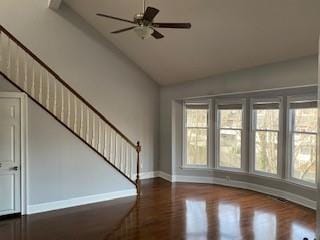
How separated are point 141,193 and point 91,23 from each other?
4.25 metres

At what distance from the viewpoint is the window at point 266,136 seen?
21.3ft

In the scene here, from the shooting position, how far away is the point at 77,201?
18.5 feet

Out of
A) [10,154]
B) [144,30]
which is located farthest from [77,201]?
[144,30]

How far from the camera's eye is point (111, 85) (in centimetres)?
753

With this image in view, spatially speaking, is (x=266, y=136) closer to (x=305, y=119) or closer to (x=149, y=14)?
(x=305, y=119)

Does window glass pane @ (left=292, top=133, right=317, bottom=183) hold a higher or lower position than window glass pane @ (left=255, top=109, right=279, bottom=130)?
lower

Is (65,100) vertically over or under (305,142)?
over

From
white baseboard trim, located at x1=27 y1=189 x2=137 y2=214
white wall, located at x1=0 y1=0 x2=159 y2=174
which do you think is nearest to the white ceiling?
white wall, located at x1=0 y1=0 x2=159 y2=174

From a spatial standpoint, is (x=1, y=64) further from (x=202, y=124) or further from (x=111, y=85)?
(x=202, y=124)

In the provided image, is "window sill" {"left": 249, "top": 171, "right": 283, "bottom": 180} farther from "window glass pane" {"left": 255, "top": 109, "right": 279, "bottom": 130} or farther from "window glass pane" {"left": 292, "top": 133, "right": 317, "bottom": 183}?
"window glass pane" {"left": 255, "top": 109, "right": 279, "bottom": 130}

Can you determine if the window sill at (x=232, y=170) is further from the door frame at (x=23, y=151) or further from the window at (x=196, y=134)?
the door frame at (x=23, y=151)

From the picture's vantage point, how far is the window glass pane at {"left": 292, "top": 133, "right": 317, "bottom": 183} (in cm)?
579

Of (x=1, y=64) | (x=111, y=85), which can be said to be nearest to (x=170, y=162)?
(x=111, y=85)

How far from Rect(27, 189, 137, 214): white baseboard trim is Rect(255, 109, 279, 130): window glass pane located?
332cm
